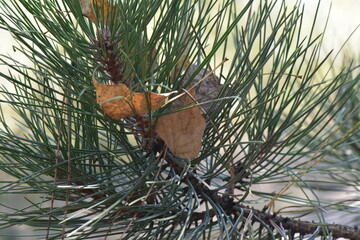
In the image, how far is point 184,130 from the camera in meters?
0.34

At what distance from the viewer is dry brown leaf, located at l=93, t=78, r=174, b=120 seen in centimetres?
30

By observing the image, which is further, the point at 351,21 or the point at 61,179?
the point at 351,21

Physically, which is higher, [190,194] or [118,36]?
[118,36]

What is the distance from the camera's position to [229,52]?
154cm

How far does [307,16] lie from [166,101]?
142 cm

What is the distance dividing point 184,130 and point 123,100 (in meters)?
0.05

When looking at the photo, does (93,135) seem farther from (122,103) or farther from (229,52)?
(229,52)

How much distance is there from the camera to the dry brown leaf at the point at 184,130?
34cm

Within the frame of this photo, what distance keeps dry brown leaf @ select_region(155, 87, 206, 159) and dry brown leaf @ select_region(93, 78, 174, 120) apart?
0.08 feet

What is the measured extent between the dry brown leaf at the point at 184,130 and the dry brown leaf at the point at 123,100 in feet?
0.08

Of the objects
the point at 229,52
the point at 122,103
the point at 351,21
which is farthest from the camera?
the point at 351,21

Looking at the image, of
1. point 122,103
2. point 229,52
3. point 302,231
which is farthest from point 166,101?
point 229,52

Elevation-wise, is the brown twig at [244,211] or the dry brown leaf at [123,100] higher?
the dry brown leaf at [123,100]

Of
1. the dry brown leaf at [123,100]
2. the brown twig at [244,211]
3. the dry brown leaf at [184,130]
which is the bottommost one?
the brown twig at [244,211]
